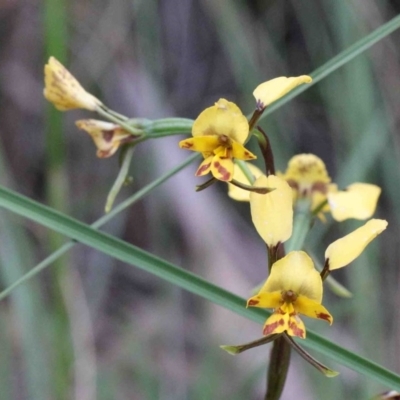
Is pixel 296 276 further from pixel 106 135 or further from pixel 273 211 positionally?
pixel 106 135

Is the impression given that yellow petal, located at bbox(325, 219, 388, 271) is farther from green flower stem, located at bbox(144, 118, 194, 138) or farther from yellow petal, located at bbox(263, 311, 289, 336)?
green flower stem, located at bbox(144, 118, 194, 138)

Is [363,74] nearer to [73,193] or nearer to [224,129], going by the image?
[73,193]

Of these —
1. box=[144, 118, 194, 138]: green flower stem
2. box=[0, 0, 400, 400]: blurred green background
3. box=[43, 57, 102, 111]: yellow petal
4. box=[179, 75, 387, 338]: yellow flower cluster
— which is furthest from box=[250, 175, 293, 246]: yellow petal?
box=[0, 0, 400, 400]: blurred green background

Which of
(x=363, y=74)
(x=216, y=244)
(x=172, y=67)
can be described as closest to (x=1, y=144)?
(x=172, y=67)

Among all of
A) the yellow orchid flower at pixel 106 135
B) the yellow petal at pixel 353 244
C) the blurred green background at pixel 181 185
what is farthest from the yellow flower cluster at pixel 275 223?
the blurred green background at pixel 181 185

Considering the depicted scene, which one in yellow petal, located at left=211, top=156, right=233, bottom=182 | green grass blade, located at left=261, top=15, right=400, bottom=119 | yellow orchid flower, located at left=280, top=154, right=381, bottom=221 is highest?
green grass blade, located at left=261, top=15, right=400, bottom=119
